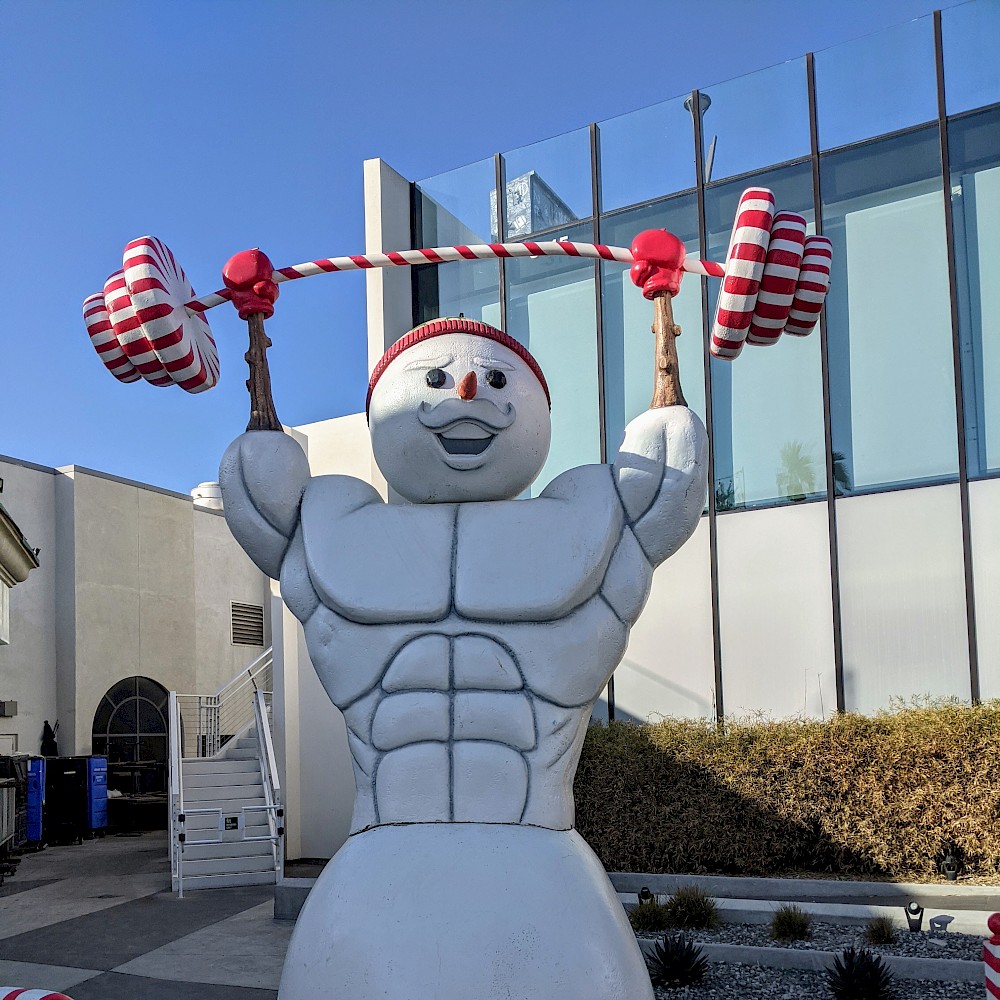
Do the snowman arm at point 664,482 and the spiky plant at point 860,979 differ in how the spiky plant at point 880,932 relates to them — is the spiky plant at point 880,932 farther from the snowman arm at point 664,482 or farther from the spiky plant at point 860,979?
the snowman arm at point 664,482

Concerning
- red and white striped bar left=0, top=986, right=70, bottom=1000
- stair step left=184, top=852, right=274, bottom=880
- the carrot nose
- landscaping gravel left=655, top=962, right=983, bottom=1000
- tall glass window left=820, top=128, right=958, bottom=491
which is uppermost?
tall glass window left=820, top=128, right=958, bottom=491

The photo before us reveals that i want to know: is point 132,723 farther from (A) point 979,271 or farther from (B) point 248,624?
(A) point 979,271

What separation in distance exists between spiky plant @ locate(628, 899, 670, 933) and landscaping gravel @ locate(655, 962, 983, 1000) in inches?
30.5

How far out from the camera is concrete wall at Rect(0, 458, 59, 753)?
54.6 ft

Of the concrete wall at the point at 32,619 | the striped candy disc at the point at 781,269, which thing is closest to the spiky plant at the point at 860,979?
the striped candy disc at the point at 781,269

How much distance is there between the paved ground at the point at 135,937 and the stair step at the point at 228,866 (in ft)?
1.07

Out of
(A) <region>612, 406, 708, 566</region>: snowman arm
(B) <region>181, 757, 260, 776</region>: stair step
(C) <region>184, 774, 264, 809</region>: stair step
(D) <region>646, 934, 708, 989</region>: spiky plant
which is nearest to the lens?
(A) <region>612, 406, 708, 566</region>: snowman arm

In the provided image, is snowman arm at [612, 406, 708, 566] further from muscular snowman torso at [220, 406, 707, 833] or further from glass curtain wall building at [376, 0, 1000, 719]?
glass curtain wall building at [376, 0, 1000, 719]

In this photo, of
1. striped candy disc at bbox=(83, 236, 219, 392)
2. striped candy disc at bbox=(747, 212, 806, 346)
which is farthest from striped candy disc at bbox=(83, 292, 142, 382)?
striped candy disc at bbox=(747, 212, 806, 346)

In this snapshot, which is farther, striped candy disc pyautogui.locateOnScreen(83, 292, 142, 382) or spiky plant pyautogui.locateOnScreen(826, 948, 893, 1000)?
spiky plant pyautogui.locateOnScreen(826, 948, 893, 1000)

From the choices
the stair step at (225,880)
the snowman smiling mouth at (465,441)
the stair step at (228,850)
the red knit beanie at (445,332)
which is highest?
the red knit beanie at (445,332)

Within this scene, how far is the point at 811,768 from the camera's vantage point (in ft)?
30.5

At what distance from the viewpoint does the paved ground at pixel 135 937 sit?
736 cm

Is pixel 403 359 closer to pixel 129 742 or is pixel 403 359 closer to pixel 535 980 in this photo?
pixel 535 980
